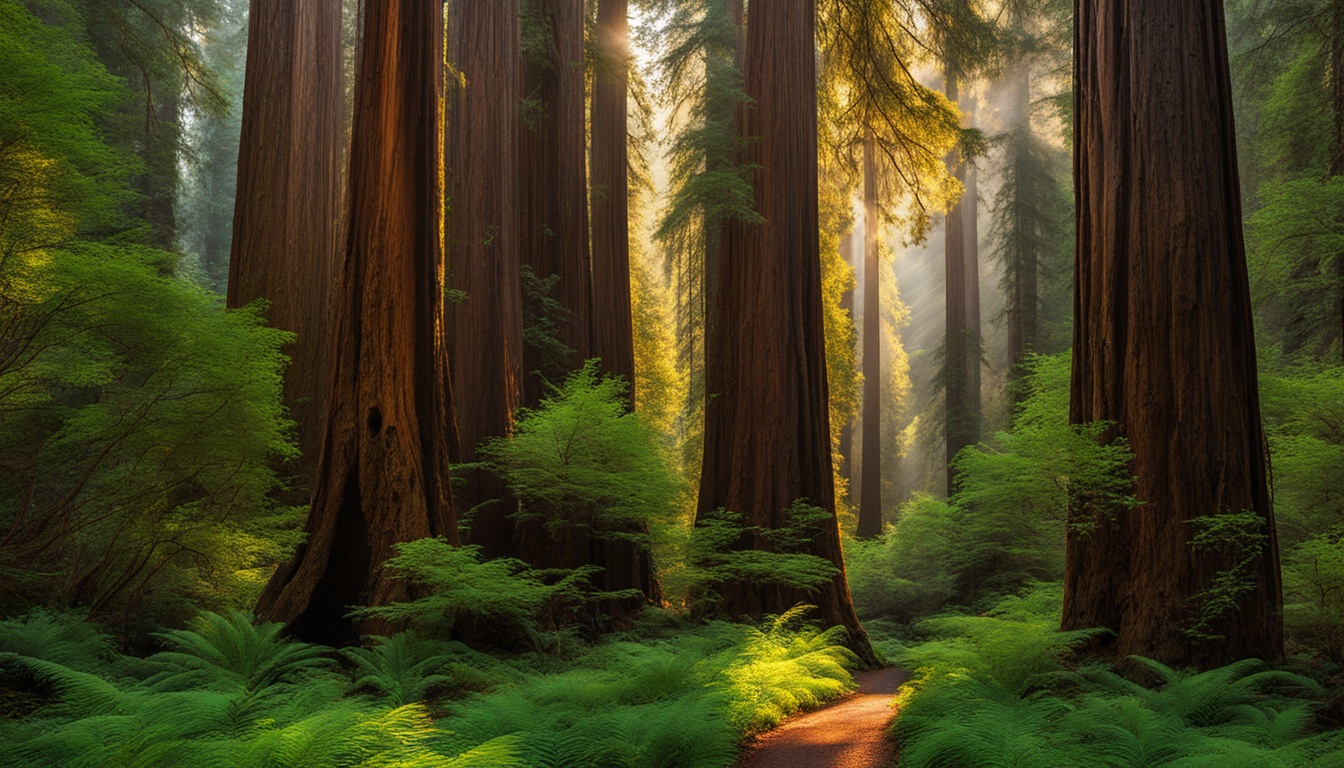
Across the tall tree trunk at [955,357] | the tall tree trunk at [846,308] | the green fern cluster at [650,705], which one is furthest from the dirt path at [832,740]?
the tall tree trunk at [846,308]

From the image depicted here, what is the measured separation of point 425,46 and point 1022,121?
950 inches

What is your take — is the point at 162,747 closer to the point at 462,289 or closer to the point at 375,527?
the point at 375,527

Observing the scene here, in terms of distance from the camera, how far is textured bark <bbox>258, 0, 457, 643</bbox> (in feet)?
22.7

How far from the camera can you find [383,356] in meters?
7.10

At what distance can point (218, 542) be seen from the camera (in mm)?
6953

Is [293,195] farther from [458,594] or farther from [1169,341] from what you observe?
[1169,341]

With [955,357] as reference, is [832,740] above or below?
below

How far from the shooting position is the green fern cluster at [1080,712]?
3.60 m

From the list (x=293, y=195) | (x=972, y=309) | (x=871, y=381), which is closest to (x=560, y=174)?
(x=293, y=195)

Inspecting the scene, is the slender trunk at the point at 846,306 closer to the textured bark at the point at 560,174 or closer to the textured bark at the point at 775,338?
the textured bark at the point at 560,174

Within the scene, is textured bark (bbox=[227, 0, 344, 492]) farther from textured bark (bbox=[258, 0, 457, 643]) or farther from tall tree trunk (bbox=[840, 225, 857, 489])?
tall tree trunk (bbox=[840, 225, 857, 489])

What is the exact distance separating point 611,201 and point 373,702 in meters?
11.1

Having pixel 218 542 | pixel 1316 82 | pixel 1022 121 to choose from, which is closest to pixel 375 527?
pixel 218 542

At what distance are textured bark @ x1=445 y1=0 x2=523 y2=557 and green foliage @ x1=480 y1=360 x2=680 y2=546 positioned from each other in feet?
3.21
